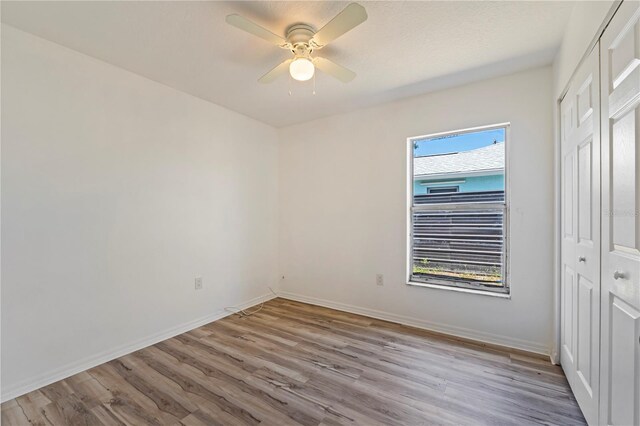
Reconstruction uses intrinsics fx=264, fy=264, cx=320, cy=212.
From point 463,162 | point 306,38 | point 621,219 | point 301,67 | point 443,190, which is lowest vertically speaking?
point 621,219

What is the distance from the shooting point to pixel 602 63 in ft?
4.18

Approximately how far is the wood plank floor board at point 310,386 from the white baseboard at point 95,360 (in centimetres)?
5

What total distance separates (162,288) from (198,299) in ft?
1.41

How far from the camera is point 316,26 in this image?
182 centimetres

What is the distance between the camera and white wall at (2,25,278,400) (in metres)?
1.82

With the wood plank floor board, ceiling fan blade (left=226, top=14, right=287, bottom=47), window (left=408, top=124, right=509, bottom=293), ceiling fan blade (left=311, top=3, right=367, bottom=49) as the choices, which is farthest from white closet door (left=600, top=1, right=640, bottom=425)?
ceiling fan blade (left=226, top=14, right=287, bottom=47)

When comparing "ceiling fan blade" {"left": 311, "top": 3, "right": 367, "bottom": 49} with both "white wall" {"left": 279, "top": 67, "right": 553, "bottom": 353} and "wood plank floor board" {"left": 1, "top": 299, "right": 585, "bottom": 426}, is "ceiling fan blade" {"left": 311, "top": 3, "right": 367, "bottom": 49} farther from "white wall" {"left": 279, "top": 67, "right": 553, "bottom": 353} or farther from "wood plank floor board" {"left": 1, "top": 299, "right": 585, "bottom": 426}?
"wood plank floor board" {"left": 1, "top": 299, "right": 585, "bottom": 426}

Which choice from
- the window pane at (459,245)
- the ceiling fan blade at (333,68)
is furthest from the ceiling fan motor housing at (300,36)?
the window pane at (459,245)

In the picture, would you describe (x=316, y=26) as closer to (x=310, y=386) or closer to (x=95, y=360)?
(x=310, y=386)

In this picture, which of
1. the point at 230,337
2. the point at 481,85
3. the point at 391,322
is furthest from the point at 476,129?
the point at 230,337

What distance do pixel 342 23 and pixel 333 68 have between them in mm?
483

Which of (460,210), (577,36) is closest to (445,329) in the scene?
(460,210)

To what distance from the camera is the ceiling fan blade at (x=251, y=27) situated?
4.89 feet

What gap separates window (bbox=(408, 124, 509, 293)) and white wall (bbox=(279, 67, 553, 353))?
0.43ft
